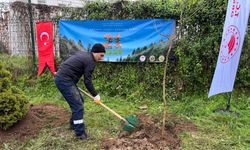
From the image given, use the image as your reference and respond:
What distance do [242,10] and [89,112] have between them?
145 inches

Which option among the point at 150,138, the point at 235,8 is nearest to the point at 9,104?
the point at 150,138

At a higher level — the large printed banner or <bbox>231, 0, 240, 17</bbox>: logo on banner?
<bbox>231, 0, 240, 17</bbox>: logo on banner

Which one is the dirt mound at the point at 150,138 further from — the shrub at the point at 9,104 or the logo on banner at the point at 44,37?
the logo on banner at the point at 44,37

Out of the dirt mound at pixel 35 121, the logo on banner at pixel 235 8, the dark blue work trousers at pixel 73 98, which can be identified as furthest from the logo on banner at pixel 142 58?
the dark blue work trousers at pixel 73 98

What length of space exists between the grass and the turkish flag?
3.33ft

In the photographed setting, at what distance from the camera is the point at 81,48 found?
7527mm

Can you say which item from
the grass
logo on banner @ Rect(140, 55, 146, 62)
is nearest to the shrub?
the grass

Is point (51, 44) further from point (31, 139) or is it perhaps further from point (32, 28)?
point (31, 139)

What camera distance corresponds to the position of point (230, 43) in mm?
5023

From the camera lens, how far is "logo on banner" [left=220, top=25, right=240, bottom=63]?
4957mm

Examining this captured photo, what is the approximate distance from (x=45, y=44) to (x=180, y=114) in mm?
4558

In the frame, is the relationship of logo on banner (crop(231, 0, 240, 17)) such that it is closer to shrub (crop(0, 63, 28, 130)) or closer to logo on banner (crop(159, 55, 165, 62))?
logo on banner (crop(159, 55, 165, 62))

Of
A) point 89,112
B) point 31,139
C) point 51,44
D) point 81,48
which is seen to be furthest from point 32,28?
point 31,139

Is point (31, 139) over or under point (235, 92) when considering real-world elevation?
under
